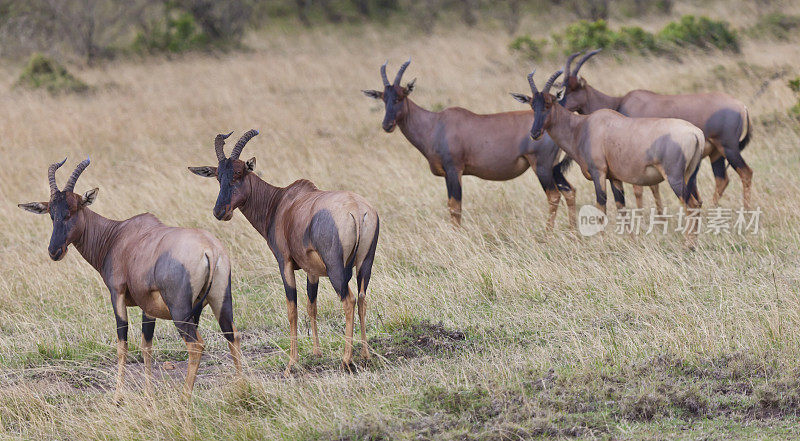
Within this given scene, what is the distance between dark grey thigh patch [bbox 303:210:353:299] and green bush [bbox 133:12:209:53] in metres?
18.9

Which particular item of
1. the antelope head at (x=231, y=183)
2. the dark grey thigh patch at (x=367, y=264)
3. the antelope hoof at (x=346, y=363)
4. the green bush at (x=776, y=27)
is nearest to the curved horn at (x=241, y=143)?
the antelope head at (x=231, y=183)

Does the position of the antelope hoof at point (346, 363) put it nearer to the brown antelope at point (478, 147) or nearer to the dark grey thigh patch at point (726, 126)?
the brown antelope at point (478, 147)

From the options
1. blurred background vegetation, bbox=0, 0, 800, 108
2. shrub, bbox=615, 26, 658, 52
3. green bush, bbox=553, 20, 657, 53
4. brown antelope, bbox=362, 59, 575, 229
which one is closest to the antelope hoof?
brown antelope, bbox=362, 59, 575, 229

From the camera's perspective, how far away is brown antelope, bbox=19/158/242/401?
576cm

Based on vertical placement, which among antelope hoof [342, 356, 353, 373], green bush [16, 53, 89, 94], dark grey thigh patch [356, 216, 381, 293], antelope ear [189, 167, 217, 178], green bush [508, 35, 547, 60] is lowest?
antelope hoof [342, 356, 353, 373]

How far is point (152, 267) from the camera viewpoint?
19.2ft

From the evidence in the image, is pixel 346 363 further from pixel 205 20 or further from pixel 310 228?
pixel 205 20

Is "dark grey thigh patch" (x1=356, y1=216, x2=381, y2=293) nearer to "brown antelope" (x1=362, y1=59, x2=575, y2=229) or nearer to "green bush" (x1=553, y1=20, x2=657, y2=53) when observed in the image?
"brown antelope" (x1=362, y1=59, x2=575, y2=229)

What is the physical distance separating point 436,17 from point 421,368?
2313cm

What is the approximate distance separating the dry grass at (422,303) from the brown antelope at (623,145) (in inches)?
26.8

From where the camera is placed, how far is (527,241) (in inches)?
379

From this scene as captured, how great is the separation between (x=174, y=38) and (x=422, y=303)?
1843cm

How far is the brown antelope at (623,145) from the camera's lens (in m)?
8.96

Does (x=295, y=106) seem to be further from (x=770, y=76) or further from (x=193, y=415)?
(x=193, y=415)
